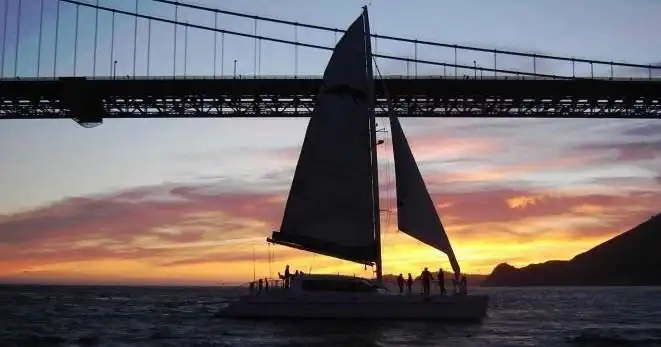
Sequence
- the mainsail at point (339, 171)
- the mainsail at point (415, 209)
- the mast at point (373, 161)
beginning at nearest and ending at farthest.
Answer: the mainsail at point (415, 209)
the mast at point (373, 161)
the mainsail at point (339, 171)

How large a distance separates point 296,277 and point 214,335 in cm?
340

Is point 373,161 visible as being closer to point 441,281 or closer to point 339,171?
point 339,171

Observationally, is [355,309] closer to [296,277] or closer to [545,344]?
[296,277]

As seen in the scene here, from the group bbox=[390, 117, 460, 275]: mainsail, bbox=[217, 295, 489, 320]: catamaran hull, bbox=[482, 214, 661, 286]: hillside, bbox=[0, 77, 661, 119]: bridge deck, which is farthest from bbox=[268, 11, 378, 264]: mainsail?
bbox=[482, 214, 661, 286]: hillside

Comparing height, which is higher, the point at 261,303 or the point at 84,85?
the point at 84,85

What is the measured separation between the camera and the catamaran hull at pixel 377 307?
79.5ft

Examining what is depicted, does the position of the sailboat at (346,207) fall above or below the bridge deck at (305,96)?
below

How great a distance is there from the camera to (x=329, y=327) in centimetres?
2348

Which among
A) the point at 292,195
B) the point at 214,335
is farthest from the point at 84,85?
the point at 214,335

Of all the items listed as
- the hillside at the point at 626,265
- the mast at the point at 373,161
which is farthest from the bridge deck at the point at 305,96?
the hillside at the point at 626,265

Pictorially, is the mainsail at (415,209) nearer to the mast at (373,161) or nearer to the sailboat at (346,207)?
the sailboat at (346,207)

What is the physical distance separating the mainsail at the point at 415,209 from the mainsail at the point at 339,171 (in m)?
1.01

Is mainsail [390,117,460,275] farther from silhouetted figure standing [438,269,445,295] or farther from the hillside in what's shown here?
the hillside

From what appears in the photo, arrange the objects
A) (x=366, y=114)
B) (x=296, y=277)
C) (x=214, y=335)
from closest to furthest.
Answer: (x=214, y=335)
(x=296, y=277)
(x=366, y=114)
